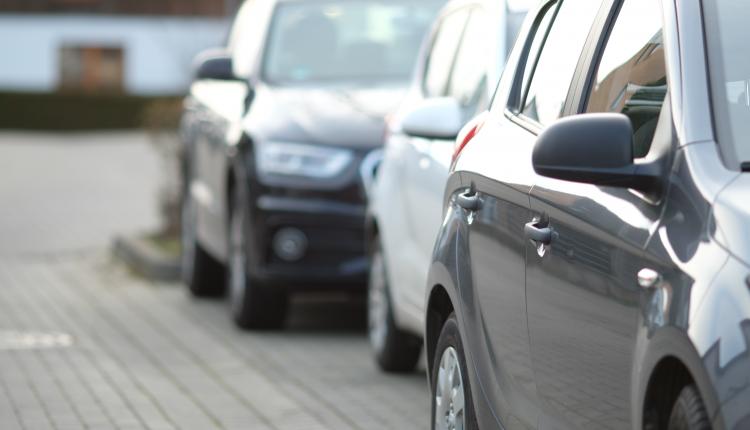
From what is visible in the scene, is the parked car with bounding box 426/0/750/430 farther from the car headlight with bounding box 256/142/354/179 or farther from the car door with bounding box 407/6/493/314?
the car headlight with bounding box 256/142/354/179

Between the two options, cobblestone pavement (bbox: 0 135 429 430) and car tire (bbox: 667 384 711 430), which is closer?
car tire (bbox: 667 384 711 430)

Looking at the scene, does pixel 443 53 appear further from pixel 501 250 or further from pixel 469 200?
pixel 501 250

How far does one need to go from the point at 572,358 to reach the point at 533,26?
1556 millimetres

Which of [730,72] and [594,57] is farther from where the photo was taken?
[594,57]

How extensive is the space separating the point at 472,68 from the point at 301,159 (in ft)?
7.75

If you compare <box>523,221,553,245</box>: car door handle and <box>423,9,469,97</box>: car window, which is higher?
<box>523,221,553,245</box>: car door handle

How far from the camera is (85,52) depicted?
63.0 metres

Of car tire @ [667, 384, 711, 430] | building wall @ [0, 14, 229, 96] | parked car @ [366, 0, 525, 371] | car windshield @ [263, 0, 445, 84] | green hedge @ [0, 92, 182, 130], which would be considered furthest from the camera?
building wall @ [0, 14, 229, 96]

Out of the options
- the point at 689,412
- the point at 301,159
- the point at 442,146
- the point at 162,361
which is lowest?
the point at 162,361

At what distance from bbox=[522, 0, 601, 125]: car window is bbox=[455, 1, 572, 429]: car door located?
7cm

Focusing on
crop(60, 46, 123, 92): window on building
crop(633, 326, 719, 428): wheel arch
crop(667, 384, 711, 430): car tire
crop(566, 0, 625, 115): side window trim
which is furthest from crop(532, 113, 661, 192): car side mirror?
crop(60, 46, 123, 92): window on building

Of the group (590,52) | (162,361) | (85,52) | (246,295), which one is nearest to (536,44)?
(590,52)

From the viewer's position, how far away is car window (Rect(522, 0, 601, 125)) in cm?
479

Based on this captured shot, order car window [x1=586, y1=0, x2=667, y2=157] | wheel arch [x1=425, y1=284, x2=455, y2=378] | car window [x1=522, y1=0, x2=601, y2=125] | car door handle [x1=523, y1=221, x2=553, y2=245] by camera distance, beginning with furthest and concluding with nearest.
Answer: wheel arch [x1=425, y1=284, x2=455, y2=378], car window [x1=522, y1=0, x2=601, y2=125], car door handle [x1=523, y1=221, x2=553, y2=245], car window [x1=586, y1=0, x2=667, y2=157]
